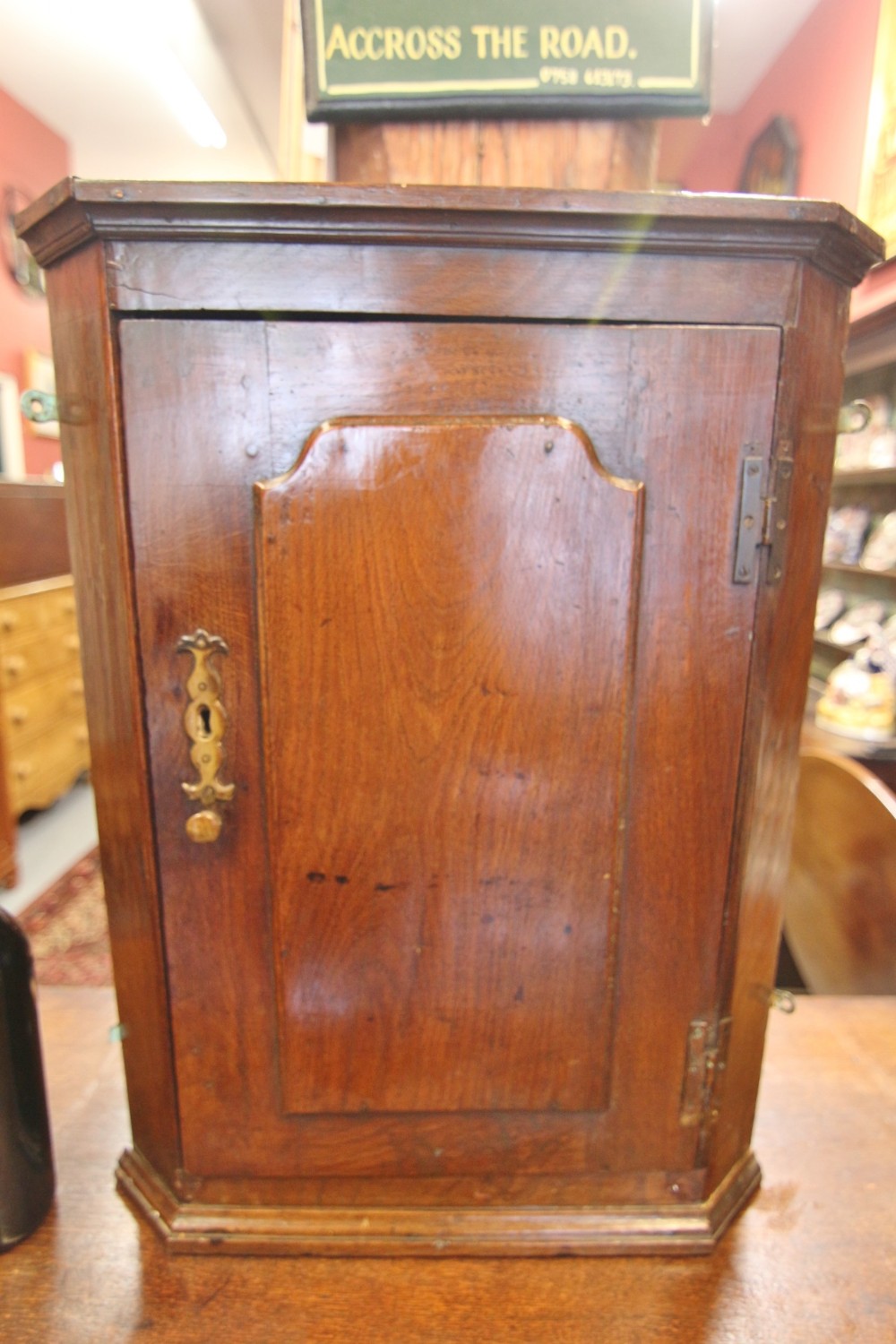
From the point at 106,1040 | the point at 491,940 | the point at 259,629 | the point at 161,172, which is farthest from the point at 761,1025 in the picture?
the point at 161,172

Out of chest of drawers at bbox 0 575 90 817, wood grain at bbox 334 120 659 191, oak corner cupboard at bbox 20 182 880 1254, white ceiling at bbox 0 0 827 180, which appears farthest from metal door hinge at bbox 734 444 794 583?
white ceiling at bbox 0 0 827 180

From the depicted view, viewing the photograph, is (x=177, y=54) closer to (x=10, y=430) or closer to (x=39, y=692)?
(x=10, y=430)

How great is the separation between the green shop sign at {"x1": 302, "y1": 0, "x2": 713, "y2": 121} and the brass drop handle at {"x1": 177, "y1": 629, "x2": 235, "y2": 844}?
0.44 meters

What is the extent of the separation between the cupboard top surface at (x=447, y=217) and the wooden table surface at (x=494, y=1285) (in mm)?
772

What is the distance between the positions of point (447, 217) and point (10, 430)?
4.35 meters

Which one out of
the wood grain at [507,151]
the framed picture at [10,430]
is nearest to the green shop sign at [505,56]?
the wood grain at [507,151]

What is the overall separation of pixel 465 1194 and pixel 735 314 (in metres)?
0.72

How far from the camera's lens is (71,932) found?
2.25m

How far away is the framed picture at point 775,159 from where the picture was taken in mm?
3027

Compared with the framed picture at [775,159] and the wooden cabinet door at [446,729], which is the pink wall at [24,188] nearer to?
the framed picture at [775,159]

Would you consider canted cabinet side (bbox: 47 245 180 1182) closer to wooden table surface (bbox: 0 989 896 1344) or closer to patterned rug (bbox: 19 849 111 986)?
wooden table surface (bbox: 0 989 896 1344)

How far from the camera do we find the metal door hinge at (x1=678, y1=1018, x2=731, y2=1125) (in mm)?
666

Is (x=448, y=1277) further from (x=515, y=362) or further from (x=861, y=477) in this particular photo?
(x=861, y=477)

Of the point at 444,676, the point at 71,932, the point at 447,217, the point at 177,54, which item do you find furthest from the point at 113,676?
the point at 177,54
